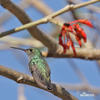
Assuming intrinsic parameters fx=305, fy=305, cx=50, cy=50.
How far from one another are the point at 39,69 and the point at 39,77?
7.8 inches

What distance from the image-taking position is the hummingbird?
244 cm

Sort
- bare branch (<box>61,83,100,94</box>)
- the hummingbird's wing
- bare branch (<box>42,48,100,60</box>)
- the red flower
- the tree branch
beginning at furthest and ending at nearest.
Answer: bare branch (<box>61,83,100,94</box>), bare branch (<box>42,48,100,60</box>), the red flower, the hummingbird's wing, the tree branch

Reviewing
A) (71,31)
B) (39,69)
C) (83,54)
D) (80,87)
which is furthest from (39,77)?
(80,87)

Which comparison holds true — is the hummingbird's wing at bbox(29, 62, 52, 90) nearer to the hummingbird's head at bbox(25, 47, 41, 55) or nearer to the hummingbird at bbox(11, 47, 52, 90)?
the hummingbird at bbox(11, 47, 52, 90)

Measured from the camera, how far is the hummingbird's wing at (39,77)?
7.79ft

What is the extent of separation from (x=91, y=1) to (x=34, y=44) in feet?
6.72

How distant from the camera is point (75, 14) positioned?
429 centimetres

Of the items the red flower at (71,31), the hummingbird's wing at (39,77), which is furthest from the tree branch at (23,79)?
the red flower at (71,31)

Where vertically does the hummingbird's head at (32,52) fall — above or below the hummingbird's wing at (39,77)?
above

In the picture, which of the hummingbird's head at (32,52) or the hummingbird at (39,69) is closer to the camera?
the hummingbird at (39,69)

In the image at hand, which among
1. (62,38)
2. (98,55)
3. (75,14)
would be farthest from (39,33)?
(75,14)

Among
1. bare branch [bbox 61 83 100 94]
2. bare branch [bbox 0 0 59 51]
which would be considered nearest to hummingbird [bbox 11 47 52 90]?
bare branch [bbox 0 0 59 51]

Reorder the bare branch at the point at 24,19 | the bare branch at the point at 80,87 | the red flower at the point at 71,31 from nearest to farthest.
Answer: the bare branch at the point at 24,19 < the red flower at the point at 71,31 < the bare branch at the point at 80,87

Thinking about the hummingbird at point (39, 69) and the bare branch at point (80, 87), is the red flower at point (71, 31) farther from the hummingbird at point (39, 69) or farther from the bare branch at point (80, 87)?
the bare branch at point (80, 87)
